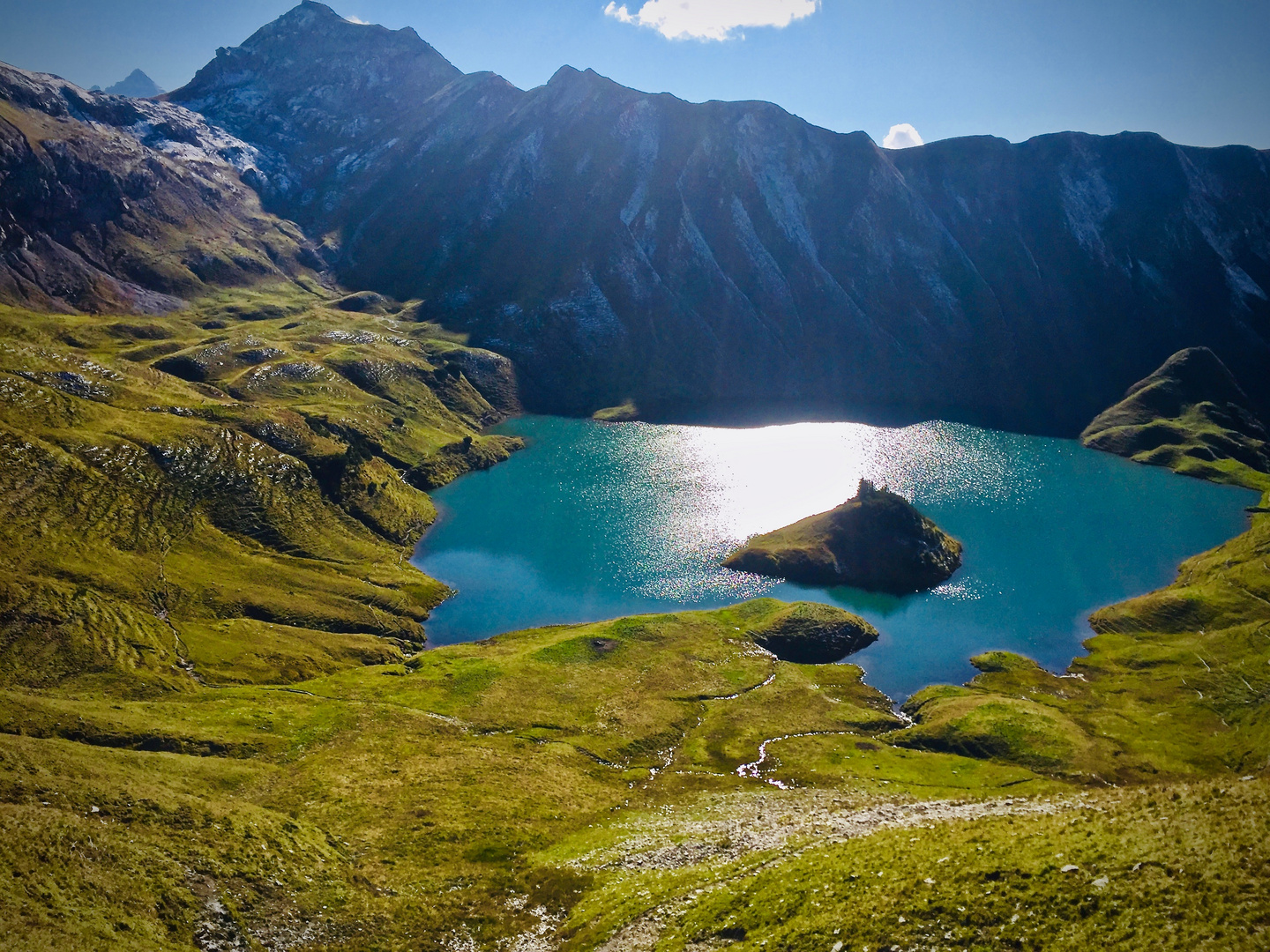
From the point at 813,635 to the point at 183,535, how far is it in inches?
3876

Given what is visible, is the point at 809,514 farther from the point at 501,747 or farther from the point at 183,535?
the point at 183,535

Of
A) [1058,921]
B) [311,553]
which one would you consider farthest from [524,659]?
[1058,921]

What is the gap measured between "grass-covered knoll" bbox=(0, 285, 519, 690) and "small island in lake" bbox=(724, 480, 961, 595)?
63541mm

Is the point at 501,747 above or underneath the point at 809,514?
Answer: underneath

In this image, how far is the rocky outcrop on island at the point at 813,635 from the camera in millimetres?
112875

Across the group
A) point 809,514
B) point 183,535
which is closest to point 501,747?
point 183,535

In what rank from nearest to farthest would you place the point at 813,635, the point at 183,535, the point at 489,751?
1. the point at 489,751
2. the point at 813,635
3. the point at 183,535

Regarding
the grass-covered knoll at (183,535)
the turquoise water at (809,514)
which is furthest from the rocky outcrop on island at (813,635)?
the grass-covered knoll at (183,535)

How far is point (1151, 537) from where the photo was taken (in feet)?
527

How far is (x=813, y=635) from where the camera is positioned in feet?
376

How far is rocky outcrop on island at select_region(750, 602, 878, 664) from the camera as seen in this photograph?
112875 millimetres

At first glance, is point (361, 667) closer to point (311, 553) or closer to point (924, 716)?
point (311, 553)

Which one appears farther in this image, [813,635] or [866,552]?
[866,552]

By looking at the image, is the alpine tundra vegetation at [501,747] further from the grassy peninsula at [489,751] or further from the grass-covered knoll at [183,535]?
the grass-covered knoll at [183,535]
